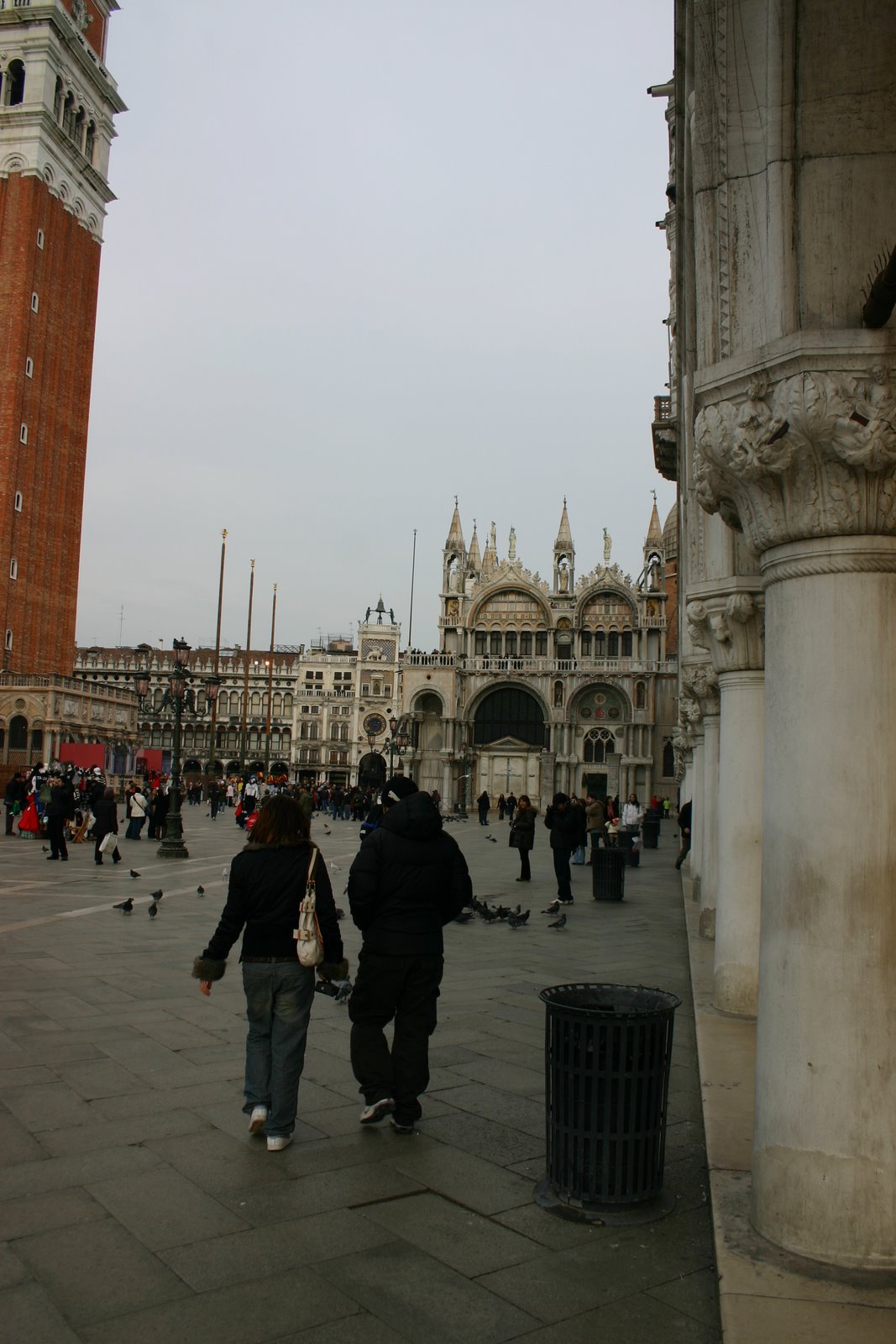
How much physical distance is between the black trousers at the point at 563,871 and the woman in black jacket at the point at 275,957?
9.70 meters

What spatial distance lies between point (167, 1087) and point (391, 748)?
3718 cm

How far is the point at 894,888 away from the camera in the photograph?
3385 mm

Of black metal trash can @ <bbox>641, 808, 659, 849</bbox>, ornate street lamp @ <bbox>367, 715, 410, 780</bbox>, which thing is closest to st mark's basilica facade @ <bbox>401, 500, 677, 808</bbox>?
ornate street lamp @ <bbox>367, 715, 410, 780</bbox>

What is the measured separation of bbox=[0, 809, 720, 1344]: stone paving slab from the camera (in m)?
3.25

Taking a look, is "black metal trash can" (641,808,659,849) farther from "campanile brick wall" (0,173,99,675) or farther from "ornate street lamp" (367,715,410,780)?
"campanile brick wall" (0,173,99,675)

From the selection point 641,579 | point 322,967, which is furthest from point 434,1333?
point 641,579

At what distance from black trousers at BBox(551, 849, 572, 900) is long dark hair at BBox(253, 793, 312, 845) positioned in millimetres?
9702

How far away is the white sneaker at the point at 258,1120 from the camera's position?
15.8 feet

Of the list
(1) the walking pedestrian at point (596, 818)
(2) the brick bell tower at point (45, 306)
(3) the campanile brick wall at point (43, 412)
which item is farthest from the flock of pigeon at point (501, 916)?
(3) the campanile brick wall at point (43, 412)

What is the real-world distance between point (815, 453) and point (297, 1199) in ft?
11.3

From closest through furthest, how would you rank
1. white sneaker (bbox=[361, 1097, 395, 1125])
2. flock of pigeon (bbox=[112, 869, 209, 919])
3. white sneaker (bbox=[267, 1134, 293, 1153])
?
white sneaker (bbox=[267, 1134, 293, 1153]), white sneaker (bbox=[361, 1097, 395, 1125]), flock of pigeon (bbox=[112, 869, 209, 919])

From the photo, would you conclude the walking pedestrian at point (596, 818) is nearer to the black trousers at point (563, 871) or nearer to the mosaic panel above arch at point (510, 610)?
the black trousers at point (563, 871)

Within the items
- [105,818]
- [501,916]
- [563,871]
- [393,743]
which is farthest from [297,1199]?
[393,743]

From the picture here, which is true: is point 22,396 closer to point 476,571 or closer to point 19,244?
point 19,244
